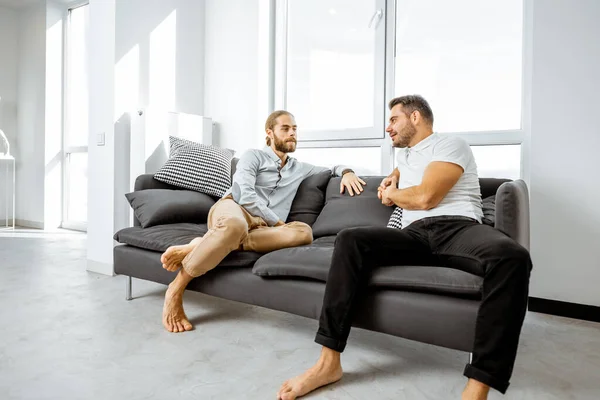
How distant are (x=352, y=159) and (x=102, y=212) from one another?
6.24 ft

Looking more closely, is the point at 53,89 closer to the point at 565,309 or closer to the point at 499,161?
the point at 499,161

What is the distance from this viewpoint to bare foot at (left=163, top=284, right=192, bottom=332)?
2203 mm

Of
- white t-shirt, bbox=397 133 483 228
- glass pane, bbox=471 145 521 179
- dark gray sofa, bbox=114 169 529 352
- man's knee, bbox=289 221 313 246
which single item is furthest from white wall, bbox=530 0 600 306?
man's knee, bbox=289 221 313 246

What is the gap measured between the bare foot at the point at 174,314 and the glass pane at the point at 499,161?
6.67ft

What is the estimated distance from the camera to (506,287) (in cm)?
142

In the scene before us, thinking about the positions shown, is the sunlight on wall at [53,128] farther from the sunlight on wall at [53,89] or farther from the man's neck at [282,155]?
the man's neck at [282,155]

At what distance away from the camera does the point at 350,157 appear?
3.58 m

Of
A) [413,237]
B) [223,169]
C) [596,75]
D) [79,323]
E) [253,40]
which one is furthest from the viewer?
[253,40]

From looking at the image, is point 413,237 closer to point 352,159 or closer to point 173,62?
point 352,159

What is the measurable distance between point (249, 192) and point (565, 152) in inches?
68.5

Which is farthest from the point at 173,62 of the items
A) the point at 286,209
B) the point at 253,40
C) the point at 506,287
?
the point at 506,287

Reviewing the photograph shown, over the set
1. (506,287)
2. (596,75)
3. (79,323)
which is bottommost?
(79,323)

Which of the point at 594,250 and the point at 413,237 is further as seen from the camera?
the point at 594,250

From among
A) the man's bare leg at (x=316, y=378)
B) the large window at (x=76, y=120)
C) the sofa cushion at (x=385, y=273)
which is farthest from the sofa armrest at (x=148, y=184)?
the large window at (x=76, y=120)
